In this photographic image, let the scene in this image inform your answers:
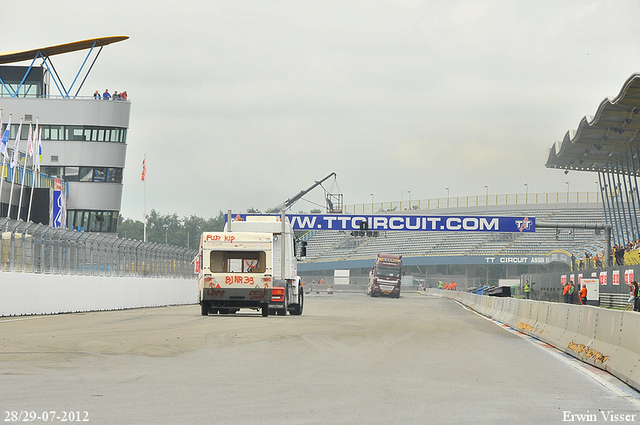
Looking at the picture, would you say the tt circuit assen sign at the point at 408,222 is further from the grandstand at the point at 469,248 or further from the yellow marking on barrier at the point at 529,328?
the yellow marking on barrier at the point at 529,328

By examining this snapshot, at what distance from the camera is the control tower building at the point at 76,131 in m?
65.4

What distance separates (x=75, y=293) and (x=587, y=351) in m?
20.5


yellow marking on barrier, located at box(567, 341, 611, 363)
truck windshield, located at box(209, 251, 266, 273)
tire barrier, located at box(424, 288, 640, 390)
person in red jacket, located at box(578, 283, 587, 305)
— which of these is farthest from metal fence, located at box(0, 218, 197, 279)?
person in red jacket, located at box(578, 283, 587, 305)

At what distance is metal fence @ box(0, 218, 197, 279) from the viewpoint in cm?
2511

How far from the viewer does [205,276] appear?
2500 centimetres

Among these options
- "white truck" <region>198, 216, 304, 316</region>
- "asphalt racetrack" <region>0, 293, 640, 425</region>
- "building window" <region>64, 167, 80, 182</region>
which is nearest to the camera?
"asphalt racetrack" <region>0, 293, 640, 425</region>

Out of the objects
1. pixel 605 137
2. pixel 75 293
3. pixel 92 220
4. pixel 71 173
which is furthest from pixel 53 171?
pixel 605 137

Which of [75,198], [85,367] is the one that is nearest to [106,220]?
[75,198]

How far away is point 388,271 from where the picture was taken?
257 feet

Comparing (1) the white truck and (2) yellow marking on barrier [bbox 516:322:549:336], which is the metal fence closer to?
(1) the white truck

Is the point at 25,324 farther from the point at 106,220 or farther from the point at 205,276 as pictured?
the point at 106,220

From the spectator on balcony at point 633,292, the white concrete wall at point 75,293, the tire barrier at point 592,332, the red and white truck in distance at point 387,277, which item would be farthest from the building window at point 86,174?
the tire barrier at point 592,332

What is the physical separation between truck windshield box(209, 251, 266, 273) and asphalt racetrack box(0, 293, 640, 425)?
27.2 feet

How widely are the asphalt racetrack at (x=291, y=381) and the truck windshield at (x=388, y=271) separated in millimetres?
60958
